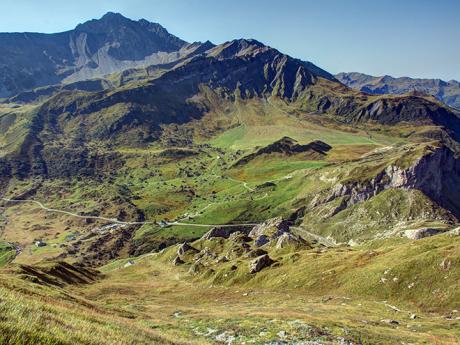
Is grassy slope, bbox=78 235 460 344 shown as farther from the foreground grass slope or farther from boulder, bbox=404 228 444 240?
boulder, bbox=404 228 444 240

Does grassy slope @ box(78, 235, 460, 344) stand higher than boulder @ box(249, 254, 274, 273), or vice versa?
grassy slope @ box(78, 235, 460, 344)

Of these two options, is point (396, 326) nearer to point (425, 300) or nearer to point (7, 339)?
point (425, 300)

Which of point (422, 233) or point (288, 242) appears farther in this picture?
point (422, 233)

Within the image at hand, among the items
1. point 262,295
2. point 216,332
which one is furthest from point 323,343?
point 262,295

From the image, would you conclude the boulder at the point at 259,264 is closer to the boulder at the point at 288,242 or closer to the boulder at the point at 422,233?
the boulder at the point at 288,242

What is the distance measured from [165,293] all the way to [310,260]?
48.6m

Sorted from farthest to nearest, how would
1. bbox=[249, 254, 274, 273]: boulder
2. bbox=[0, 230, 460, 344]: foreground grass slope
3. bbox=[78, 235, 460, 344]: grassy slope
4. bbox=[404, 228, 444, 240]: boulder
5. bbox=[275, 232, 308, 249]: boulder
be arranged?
bbox=[404, 228, 444, 240]: boulder
bbox=[275, 232, 308, 249]: boulder
bbox=[249, 254, 274, 273]: boulder
bbox=[78, 235, 460, 344]: grassy slope
bbox=[0, 230, 460, 344]: foreground grass slope

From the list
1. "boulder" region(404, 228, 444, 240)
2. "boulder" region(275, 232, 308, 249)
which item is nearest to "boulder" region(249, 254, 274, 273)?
"boulder" region(275, 232, 308, 249)

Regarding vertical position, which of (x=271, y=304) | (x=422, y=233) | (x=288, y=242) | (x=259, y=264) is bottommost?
(x=288, y=242)

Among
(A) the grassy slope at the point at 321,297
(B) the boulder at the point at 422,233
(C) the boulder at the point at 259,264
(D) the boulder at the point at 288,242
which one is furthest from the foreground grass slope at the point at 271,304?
(B) the boulder at the point at 422,233

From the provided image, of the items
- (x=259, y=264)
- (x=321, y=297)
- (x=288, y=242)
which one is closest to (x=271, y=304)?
(x=321, y=297)

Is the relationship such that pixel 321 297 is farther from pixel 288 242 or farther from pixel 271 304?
pixel 288 242

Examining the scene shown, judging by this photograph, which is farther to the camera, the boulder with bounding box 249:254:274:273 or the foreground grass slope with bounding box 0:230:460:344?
the boulder with bounding box 249:254:274:273

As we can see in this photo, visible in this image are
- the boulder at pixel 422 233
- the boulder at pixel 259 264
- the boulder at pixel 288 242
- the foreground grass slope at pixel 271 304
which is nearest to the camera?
the foreground grass slope at pixel 271 304
